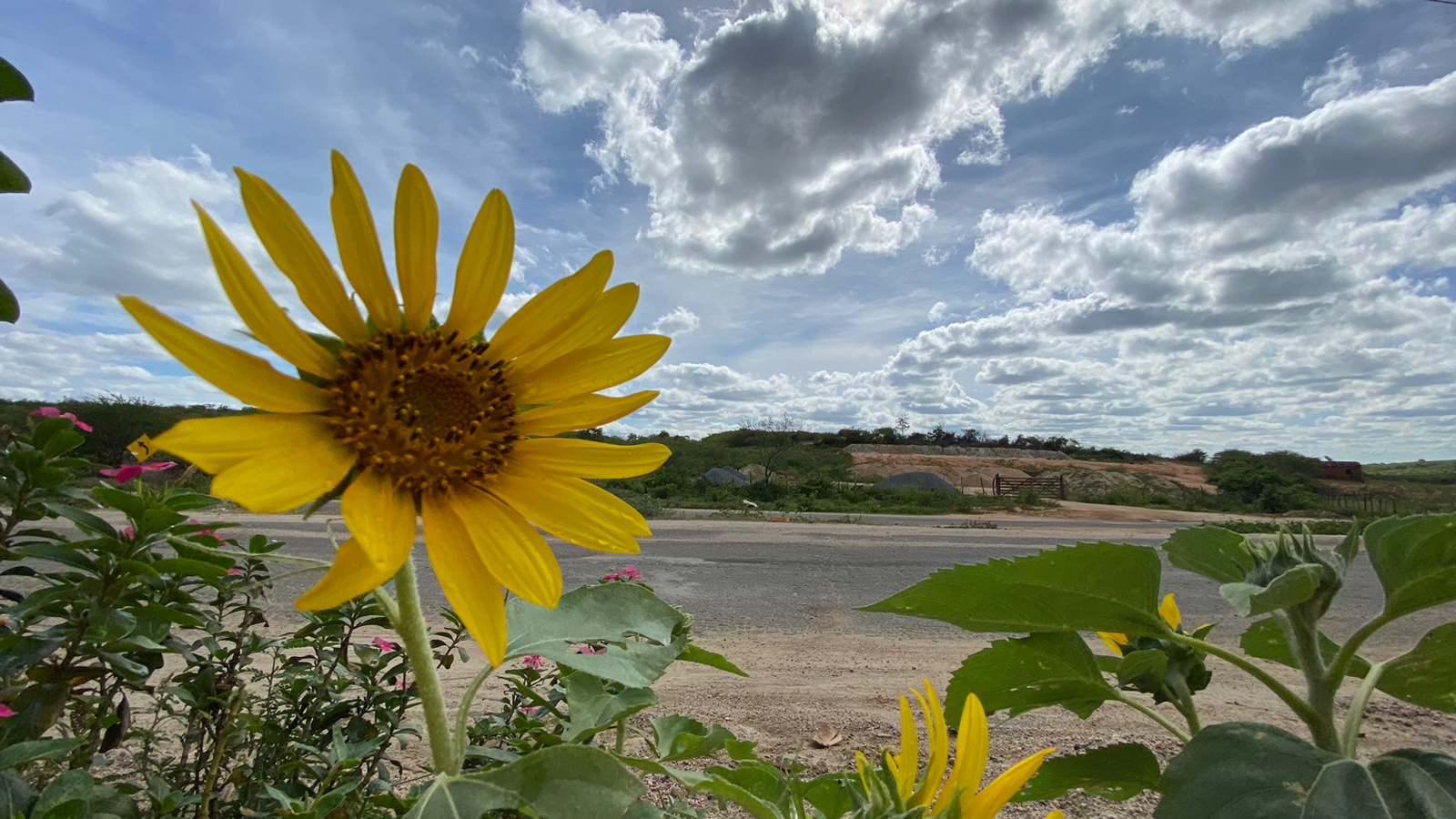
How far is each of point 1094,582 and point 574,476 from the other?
70 cm

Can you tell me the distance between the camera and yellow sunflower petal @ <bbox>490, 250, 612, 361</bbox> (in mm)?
938

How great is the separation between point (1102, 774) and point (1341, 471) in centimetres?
6667

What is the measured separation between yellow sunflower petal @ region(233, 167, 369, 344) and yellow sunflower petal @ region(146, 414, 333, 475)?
123 mm

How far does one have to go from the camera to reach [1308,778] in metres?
0.80

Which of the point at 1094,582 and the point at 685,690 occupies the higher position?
the point at 1094,582

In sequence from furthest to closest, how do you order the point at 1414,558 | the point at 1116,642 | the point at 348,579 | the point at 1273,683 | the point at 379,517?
1. the point at 1116,642
2. the point at 1273,683
3. the point at 1414,558
4. the point at 379,517
5. the point at 348,579

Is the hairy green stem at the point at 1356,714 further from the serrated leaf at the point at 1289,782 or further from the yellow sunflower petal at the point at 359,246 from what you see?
the yellow sunflower petal at the point at 359,246

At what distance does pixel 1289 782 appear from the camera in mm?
791

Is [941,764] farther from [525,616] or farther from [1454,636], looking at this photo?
[1454,636]

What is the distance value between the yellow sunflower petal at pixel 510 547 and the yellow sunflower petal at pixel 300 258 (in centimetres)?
25

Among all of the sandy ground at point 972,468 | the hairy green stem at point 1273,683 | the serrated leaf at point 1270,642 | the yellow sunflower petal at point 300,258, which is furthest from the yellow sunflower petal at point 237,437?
the sandy ground at point 972,468

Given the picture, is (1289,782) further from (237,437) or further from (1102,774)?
(237,437)

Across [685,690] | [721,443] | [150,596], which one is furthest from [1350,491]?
[150,596]

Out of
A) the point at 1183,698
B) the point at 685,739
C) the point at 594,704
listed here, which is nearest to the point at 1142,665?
the point at 1183,698
